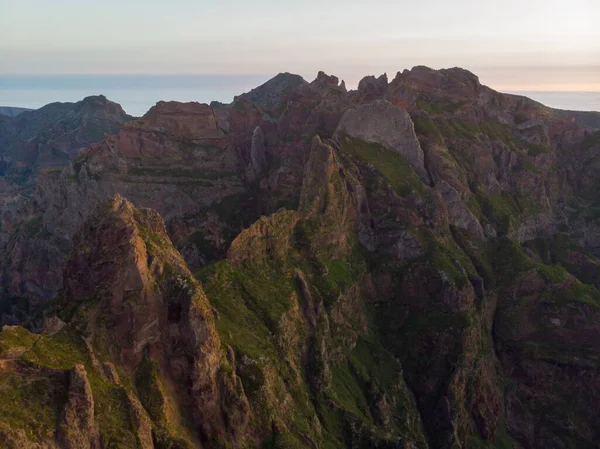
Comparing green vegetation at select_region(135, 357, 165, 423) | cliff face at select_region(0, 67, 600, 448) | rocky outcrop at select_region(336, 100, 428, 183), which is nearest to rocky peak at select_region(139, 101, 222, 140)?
cliff face at select_region(0, 67, 600, 448)

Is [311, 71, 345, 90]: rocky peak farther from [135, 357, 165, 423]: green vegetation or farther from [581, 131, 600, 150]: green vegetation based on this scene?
[135, 357, 165, 423]: green vegetation

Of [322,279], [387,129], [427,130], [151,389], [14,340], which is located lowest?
[322,279]

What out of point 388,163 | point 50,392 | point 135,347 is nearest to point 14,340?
point 50,392

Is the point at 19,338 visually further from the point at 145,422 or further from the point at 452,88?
the point at 452,88

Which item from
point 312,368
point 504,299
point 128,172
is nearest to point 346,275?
point 312,368

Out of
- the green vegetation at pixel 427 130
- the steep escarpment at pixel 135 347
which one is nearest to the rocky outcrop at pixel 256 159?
the green vegetation at pixel 427 130

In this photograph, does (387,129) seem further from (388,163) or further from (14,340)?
(14,340)

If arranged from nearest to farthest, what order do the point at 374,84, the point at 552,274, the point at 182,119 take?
the point at 552,274 < the point at 182,119 < the point at 374,84
